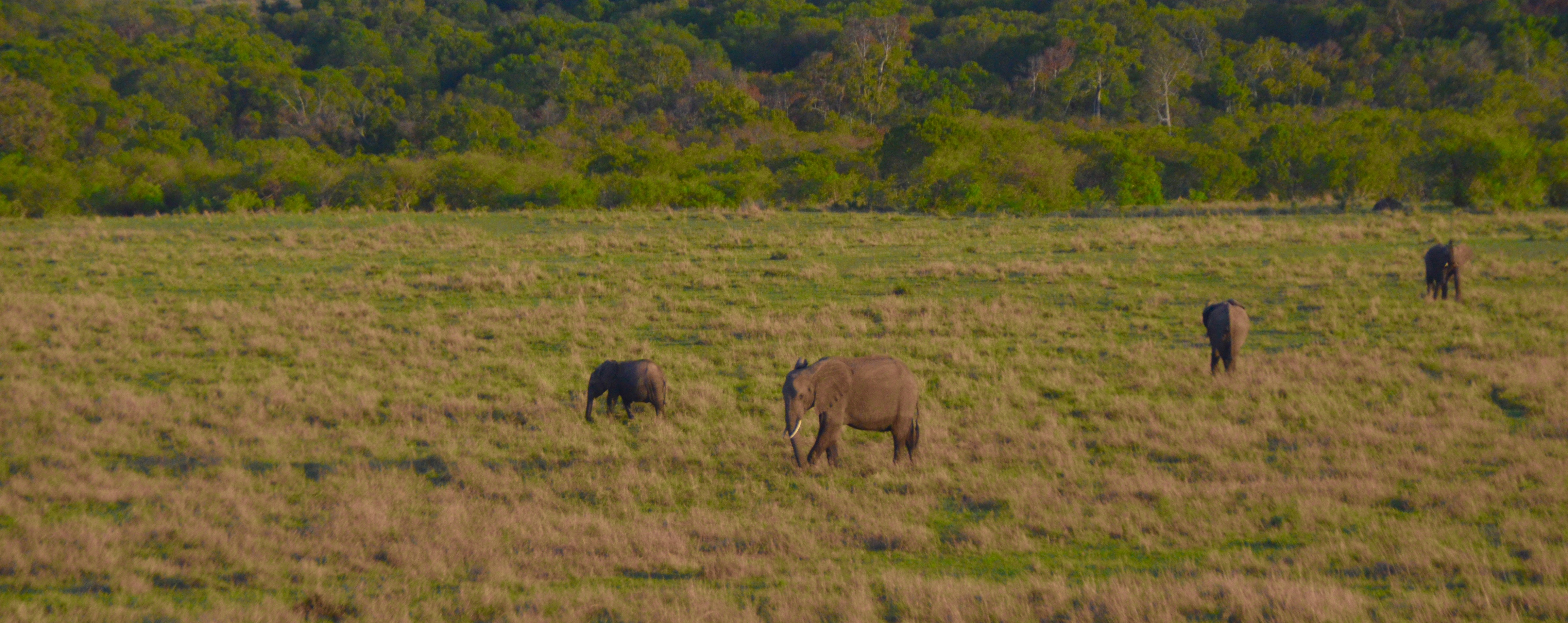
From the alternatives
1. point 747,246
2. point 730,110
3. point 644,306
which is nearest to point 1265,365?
point 644,306

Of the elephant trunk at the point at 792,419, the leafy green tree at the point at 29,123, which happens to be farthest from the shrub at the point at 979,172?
the leafy green tree at the point at 29,123

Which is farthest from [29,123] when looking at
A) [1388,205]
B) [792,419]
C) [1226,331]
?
[1388,205]

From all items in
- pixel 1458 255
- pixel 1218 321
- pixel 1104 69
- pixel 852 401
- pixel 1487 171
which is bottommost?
pixel 852 401

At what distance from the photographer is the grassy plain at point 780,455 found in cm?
645

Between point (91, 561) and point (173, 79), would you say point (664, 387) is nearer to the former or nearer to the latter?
point (91, 561)

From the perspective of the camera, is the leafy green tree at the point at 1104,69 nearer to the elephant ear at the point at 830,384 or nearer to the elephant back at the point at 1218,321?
the elephant back at the point at 1218,321

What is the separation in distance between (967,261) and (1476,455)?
1684 cm

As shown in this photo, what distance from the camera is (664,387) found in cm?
1183

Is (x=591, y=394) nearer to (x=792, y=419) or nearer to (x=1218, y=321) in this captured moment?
(x=792, y=419)

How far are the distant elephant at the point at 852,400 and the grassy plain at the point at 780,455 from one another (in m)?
0.34

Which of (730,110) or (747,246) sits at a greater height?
(730,110)

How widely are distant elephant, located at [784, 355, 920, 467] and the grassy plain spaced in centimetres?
34

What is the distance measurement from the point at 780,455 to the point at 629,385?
97.4 inches

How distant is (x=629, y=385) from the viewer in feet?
38.5
